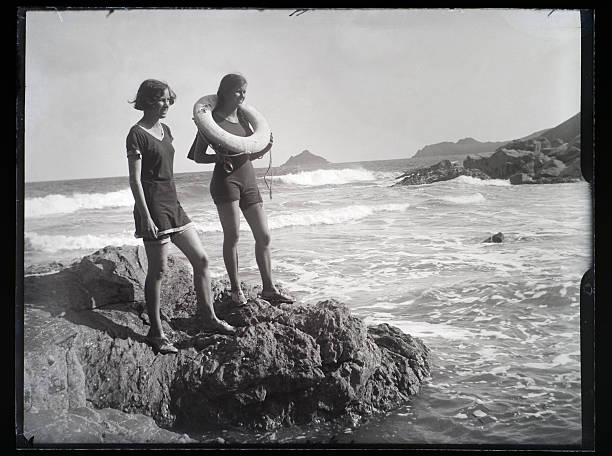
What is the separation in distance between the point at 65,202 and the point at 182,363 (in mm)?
997

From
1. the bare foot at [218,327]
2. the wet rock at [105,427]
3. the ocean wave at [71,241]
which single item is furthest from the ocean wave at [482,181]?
the wet rock at [105,427]

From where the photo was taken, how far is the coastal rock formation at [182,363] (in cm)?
261

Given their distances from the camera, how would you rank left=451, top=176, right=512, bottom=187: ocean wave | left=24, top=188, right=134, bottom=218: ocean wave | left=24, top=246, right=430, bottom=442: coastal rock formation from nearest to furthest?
1. left=24, top=246, right=430, bottom=442: coastal rock formation
2. left=24, top=188, right=134, bottom=218: ocean wave
3. left=451, top=176, right=512, bottom=187: ocean wave

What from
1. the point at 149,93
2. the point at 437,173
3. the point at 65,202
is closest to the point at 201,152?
the point at 149,93

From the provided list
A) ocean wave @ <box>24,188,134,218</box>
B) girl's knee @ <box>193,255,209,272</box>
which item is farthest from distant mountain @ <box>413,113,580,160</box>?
ocean wave @ <box>24,188,134,218</box>

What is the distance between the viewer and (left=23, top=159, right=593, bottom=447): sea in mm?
2668

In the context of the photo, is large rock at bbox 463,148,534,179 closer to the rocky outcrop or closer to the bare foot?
the rocky outcrop

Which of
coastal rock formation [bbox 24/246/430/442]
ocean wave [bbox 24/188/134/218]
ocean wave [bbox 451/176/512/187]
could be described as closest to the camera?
coastal rock formation [bbox 24/246/430/442]

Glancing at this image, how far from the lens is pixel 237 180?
8.89 feet

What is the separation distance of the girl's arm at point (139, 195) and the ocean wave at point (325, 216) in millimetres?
618

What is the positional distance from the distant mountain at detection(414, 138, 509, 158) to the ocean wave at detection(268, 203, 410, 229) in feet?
1.27
